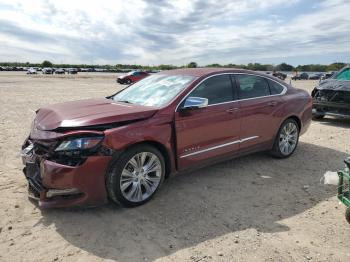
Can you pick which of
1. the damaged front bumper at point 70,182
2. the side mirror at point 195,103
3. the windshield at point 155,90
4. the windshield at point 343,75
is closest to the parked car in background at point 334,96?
the windshield at point 343,75

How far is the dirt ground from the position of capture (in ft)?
11.3

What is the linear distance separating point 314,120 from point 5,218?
30.6 feet

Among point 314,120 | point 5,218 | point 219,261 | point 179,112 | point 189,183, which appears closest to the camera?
point 219,261

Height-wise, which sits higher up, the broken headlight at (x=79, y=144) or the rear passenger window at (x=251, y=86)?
the rear passenger window at (x=251, y=86)

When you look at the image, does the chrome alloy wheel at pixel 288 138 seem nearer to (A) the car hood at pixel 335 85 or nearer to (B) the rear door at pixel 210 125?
(B) the rear door at pixel 210 125

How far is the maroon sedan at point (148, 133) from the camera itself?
3934 millimetres

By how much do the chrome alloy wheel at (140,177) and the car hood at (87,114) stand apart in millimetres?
505

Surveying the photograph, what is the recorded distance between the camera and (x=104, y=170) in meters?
3.99

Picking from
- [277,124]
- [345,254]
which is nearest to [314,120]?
[277,124]

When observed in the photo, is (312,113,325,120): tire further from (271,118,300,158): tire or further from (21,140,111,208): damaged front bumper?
(21,140,111,208): damaged front bumper

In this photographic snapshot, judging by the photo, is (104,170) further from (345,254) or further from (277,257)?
(345,254)

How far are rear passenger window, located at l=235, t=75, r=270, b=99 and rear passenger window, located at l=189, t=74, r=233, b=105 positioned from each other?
0.85ft

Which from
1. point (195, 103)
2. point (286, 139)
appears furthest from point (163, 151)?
point (286, 139)

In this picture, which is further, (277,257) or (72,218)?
(72,218)
